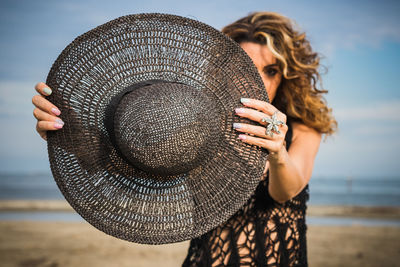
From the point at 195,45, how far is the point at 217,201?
1.94ft

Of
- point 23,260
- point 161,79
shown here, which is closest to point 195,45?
point 161,79

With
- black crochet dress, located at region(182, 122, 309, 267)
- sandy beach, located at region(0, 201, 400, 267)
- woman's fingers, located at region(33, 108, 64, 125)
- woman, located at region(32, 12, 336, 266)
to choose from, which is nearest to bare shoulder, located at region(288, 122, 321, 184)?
woman, located at region(32, 12, 336, 266)

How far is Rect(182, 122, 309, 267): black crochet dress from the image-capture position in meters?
1.60

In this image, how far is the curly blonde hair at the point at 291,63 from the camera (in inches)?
67.9

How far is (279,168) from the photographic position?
4.54 ft

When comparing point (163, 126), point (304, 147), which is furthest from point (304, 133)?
point (163, 126)

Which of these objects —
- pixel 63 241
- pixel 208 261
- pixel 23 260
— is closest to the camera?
pixel 208 261

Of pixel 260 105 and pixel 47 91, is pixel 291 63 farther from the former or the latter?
pixel 47 91

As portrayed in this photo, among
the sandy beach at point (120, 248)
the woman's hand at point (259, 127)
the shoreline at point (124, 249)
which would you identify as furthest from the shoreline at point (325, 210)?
the woman's hand at point (259, 127)

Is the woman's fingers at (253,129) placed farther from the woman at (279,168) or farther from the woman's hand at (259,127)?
the woman at (279,168)

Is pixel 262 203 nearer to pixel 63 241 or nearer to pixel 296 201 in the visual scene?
pixel 296 201

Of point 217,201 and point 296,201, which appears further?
point 296,201

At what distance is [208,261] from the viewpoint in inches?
62.8

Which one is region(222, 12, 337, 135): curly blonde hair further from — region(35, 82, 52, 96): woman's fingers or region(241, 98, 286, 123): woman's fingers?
region(35, 82, 52, 96): woman's fingers
